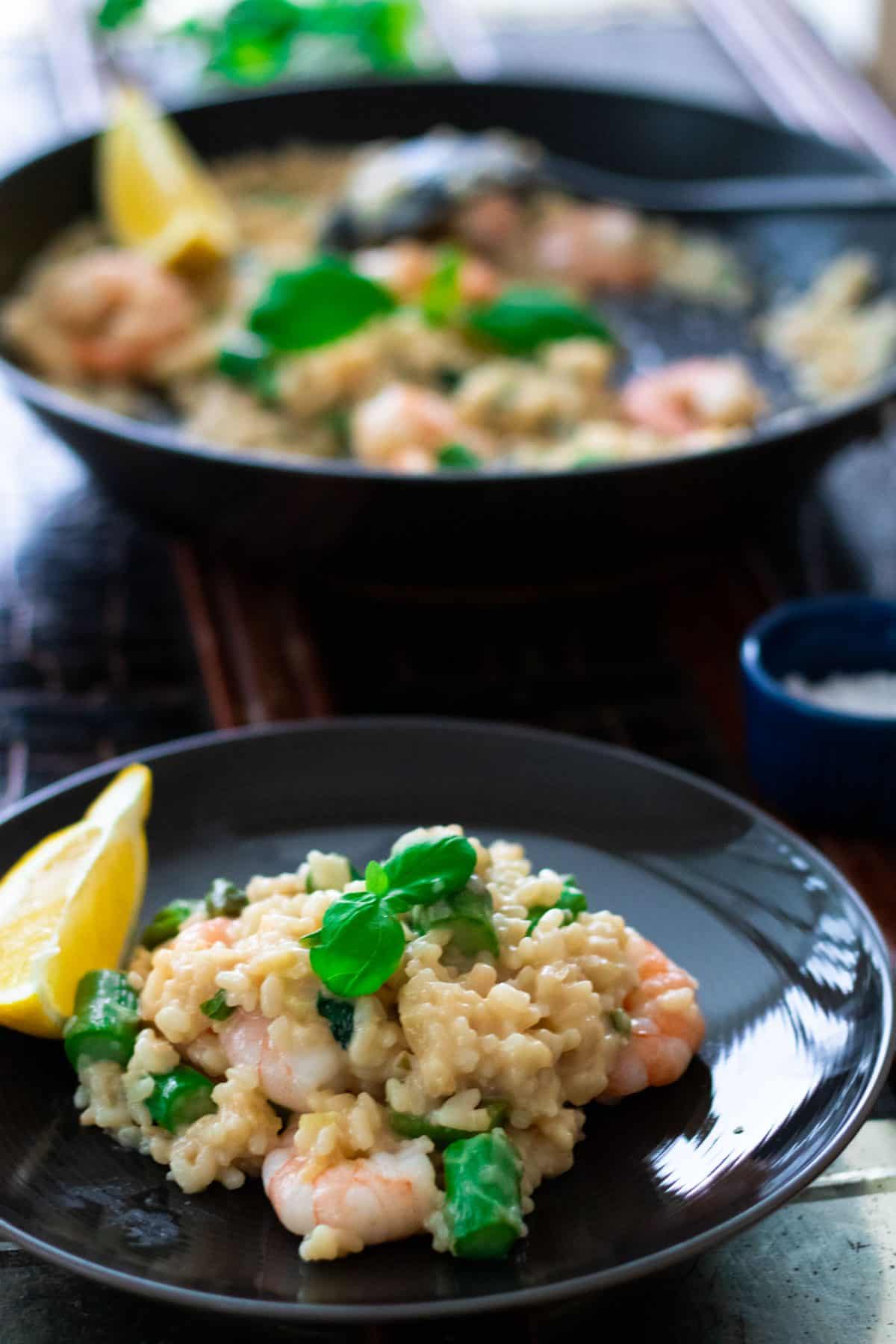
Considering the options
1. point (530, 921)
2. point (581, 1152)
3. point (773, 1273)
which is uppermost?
point (530, 921)

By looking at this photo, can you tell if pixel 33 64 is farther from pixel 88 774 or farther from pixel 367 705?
pixel 88 774

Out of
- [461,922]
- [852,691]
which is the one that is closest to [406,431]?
[852,691]

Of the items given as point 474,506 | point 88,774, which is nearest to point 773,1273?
point 88,774

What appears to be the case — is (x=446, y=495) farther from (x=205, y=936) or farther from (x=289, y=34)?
(x=289, y=34)

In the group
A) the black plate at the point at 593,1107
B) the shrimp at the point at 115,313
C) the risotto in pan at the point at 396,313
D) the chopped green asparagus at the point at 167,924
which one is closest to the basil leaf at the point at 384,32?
the risotto in pan at the point at 396,313

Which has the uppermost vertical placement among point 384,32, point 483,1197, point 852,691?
point 384,32

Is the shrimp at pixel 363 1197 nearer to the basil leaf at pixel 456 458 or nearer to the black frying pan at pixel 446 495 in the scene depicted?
the black frying pan at pixel 446 495
